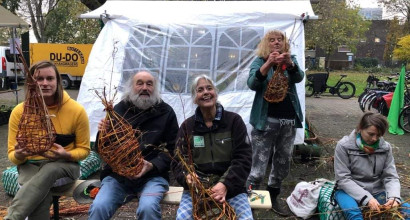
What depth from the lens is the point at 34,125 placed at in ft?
7.79

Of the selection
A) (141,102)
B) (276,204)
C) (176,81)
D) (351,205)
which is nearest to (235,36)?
(176,81)

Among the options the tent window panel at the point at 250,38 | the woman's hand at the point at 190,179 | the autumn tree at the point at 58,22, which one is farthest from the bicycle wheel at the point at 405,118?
the autumn tree at the point at 58,22

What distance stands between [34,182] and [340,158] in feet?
7.66

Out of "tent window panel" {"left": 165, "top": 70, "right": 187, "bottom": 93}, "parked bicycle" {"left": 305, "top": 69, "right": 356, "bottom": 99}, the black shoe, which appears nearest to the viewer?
the black shoe

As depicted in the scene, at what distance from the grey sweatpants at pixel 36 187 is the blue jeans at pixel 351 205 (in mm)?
2114

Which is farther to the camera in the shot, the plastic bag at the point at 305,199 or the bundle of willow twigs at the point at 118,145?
the plastic bag at the point at 305,199

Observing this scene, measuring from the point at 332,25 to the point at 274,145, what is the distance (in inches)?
958

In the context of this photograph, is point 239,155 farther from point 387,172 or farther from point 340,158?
point 387,172

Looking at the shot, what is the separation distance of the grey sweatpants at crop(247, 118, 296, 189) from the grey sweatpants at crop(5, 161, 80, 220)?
5.28 ft

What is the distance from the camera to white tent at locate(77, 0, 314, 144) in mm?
5051

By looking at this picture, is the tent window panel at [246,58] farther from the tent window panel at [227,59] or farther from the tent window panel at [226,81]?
the tent window panel at [226,81]

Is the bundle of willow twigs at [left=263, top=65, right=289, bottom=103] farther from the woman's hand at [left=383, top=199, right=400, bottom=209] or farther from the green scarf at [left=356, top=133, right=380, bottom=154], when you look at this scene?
the woman's hand at [left=383, top=199, right=400, bottom=209]

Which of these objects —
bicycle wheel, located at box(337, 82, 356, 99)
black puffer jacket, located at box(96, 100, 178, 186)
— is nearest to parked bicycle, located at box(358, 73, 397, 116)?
bicycle wheel, located at box(337, 82, 356, 99)

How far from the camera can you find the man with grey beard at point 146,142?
2725 millimetres
